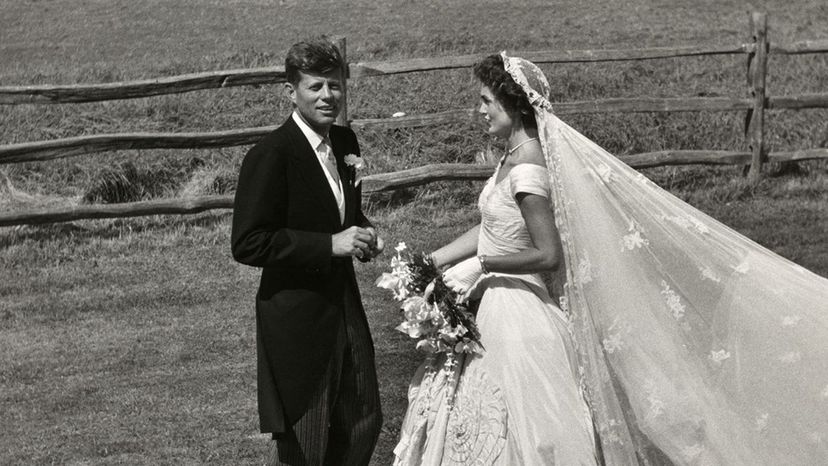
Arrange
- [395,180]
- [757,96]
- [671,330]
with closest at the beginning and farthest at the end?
[671,330] → [395,180] → [757,96]

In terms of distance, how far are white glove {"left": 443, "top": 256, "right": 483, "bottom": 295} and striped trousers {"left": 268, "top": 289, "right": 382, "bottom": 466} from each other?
391 mm

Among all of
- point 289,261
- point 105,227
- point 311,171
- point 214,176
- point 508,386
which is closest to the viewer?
point 289,261

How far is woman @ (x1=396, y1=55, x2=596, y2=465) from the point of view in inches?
165

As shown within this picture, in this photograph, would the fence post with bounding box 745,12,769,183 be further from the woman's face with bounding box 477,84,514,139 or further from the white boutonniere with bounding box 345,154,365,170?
the white boutonniere with bounding box 345,154,365,170

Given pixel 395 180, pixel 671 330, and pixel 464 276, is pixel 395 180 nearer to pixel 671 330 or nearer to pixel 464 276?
pixel 464 276

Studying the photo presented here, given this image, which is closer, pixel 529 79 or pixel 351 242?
pixel 351 242

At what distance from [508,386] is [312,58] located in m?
1.38

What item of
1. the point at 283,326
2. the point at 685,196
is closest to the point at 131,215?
the point at 685,196

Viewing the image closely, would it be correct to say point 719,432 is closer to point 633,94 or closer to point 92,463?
point 92,463

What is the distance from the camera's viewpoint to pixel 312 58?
3918mm

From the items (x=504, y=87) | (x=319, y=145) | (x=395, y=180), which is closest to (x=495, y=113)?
(x=504, y=87)

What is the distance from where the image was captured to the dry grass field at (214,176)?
637cm

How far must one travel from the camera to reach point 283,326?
13.0ft

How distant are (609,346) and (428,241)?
484 cm
